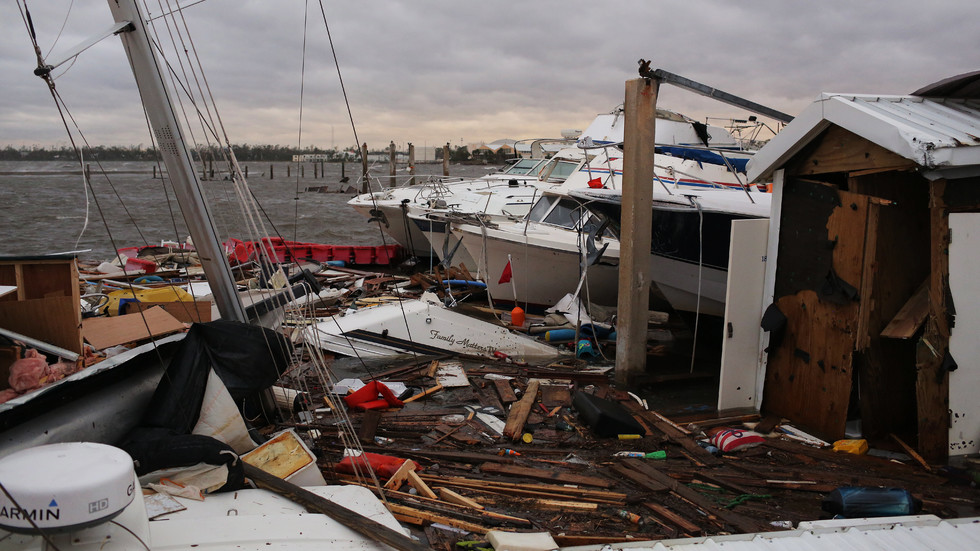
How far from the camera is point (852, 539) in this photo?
3805mm

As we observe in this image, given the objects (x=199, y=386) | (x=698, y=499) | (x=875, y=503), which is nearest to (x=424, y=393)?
(x=199, y=386)

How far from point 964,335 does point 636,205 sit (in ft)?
11.9

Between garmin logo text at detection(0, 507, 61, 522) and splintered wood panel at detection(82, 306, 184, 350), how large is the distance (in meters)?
3.25

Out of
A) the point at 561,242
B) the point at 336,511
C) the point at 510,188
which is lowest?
the point at 336,511

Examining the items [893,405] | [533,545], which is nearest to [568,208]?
[893,405]

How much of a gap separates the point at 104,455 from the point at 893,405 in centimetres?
667

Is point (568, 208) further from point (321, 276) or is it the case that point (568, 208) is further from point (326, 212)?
point (326, 212)

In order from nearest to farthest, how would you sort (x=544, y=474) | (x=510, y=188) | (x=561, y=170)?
(x=544, y=474) < (x=561, y=170) < (x=510, y=188)

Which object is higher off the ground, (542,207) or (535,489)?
(542,207)

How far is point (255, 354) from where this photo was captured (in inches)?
219

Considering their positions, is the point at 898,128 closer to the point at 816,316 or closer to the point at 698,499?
the point at 816,316

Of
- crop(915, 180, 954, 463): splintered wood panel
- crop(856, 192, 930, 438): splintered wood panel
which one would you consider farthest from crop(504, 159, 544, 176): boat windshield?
crop(915, 180, 954, 463): splintered wood panel

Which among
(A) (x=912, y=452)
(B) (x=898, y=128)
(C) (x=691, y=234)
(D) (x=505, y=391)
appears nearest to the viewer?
(B) (x=898, y=128)

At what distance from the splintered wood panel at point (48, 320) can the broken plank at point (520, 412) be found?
394 cm
